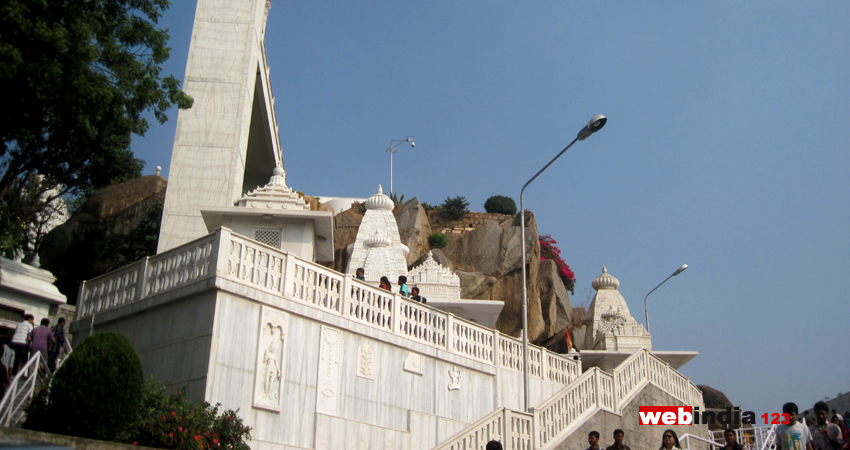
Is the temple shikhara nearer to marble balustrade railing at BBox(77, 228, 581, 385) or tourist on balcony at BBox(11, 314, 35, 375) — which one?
marble balustrade railing at BBox(77, 228, 581, 385)

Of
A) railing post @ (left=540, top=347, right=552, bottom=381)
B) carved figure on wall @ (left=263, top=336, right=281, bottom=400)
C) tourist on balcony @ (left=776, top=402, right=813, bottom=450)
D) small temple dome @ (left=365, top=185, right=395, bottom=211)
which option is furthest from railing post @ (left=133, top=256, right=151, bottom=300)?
small temple dome @ (left=365, top=185, right=395, bottom=211)

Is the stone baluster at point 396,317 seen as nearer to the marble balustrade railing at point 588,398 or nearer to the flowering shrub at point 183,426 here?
the marble balustrade railing at point 588,398

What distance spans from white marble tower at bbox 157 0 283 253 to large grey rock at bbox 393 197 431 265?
19.1 m

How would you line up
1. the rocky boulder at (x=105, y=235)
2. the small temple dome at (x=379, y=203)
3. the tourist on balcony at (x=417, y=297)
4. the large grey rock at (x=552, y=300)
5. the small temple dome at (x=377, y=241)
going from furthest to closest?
the large grey rock at (x=552, y=300)
the small temple dome at (x=379, y=203)
the rocky boulder at (x=105, y=235)
the small temple dome at (x=377, y=241)
the tourist on balcony at (x=417, y=297)

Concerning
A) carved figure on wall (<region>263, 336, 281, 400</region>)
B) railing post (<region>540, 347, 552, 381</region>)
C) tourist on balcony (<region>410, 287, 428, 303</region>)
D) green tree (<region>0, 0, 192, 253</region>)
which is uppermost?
green tree (<region>0, 0, 192, 253</region>)

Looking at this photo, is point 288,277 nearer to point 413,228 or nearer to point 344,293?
point 344,293

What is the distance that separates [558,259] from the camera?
180 ft

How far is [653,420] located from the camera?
2069 cm

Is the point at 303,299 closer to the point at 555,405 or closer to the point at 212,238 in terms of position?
the point at 212,238

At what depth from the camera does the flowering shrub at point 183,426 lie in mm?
10852

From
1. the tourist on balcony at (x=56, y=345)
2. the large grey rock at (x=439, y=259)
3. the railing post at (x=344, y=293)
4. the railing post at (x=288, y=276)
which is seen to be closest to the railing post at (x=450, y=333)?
the railing post at (x=344, y=293)

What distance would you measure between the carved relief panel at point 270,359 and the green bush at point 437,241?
32215 millimetres

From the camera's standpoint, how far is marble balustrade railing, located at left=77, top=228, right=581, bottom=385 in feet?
Result: 45.7

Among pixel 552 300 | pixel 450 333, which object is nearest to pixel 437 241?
pixel 552 300
